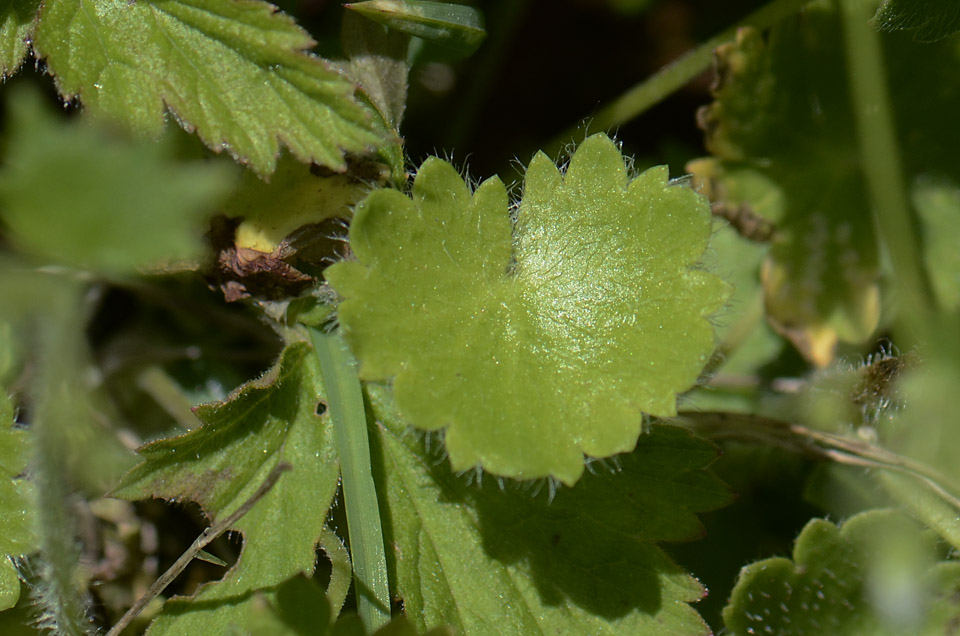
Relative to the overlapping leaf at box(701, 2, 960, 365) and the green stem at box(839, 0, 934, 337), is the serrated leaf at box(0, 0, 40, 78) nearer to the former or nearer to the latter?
the overlapping leaf at box(701, 2, 960, 365)

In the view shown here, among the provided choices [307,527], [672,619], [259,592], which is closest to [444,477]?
[307,527]

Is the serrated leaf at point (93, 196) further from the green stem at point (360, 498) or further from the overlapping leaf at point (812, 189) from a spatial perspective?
the overlapping leaf at point (812, 189)

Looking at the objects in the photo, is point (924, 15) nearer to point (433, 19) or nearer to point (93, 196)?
point (433, 19)

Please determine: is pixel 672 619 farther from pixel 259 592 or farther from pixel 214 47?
pixel 214 47

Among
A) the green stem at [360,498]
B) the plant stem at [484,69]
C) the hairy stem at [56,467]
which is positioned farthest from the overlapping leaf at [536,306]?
the plant stem at [484,69]

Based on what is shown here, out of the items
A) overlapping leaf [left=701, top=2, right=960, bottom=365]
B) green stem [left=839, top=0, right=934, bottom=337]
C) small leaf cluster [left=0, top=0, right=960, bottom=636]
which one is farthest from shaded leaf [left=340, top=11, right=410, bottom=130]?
green stem [left=839, top=0, right=934, bottom=337]

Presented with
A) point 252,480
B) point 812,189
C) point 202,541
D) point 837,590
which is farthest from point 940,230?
point 202,541
